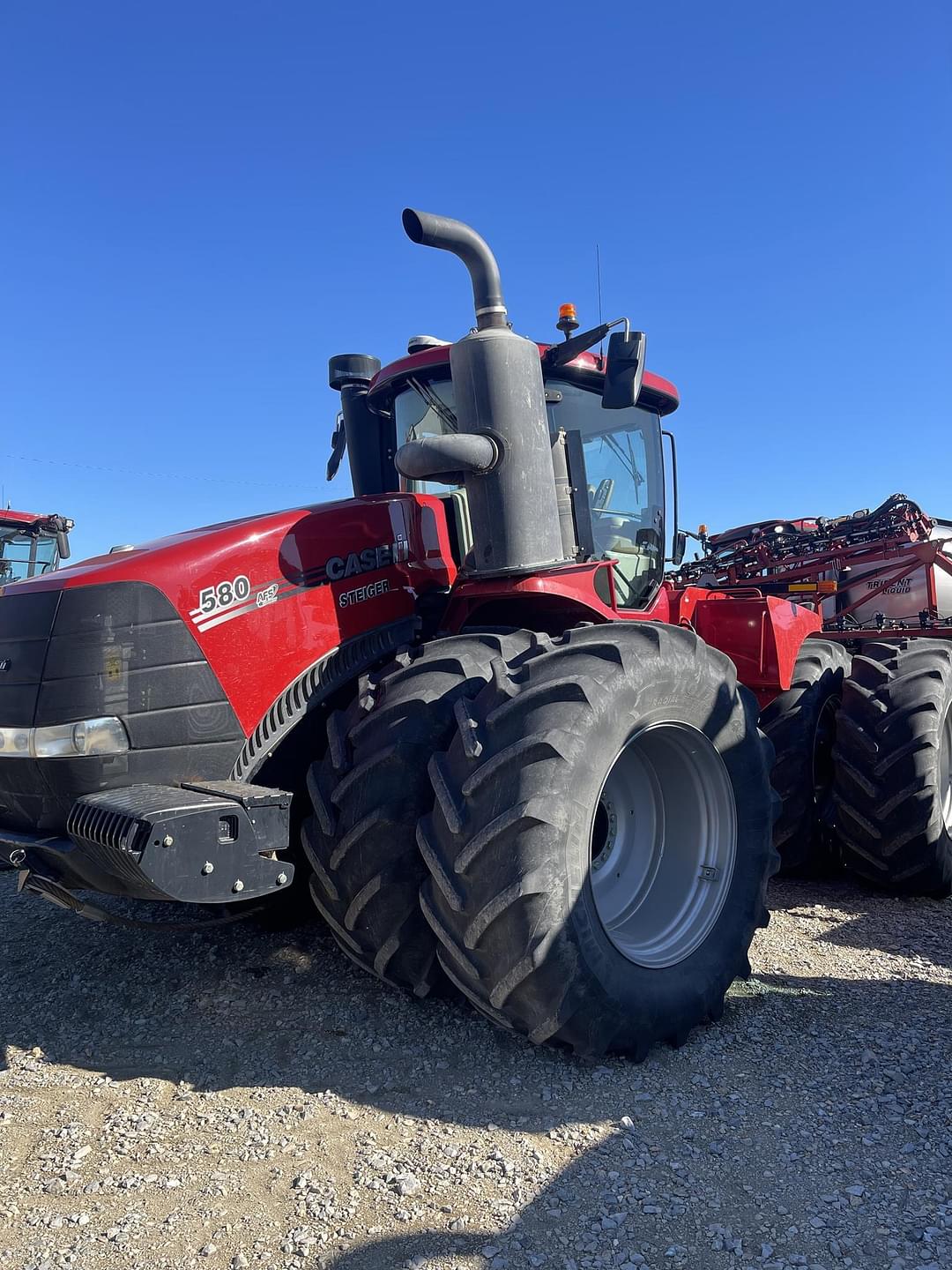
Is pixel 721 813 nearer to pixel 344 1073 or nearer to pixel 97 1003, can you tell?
pixel 344 1073

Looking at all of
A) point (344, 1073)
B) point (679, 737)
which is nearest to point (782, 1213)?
point (344, 1073)

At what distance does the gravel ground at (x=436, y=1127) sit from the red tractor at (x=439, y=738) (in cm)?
22

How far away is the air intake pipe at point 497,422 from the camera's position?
3277mm

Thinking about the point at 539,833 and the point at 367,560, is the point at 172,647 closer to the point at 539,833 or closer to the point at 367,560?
the point at 367,560

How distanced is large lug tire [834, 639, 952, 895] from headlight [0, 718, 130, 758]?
345 centimetres

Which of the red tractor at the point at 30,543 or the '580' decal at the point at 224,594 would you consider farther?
the red tractor at the point at 30,543

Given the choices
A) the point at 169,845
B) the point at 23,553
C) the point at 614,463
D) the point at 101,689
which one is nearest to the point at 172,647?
the point at 101,689

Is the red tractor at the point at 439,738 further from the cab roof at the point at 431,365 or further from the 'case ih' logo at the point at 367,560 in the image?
the cab roof at the point at 431,365

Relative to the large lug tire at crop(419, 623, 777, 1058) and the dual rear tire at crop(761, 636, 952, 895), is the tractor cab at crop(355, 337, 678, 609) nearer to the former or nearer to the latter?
the large lug tire at crop(419, 623, 777, 1058)

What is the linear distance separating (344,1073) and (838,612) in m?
6.79

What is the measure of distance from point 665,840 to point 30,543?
9928 millimetres

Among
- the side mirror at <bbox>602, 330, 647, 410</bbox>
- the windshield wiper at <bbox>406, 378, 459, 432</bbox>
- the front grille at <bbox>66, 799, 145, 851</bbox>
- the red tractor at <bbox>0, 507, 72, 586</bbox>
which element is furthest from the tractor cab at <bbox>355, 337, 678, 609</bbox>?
the red tractor at <bbox>0, 507, 72, 586</bbox>

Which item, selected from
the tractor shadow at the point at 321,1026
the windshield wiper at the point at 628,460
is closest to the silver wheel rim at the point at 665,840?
the tractor shadow at the point at 321,1026

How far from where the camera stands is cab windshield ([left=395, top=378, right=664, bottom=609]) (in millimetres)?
4105
